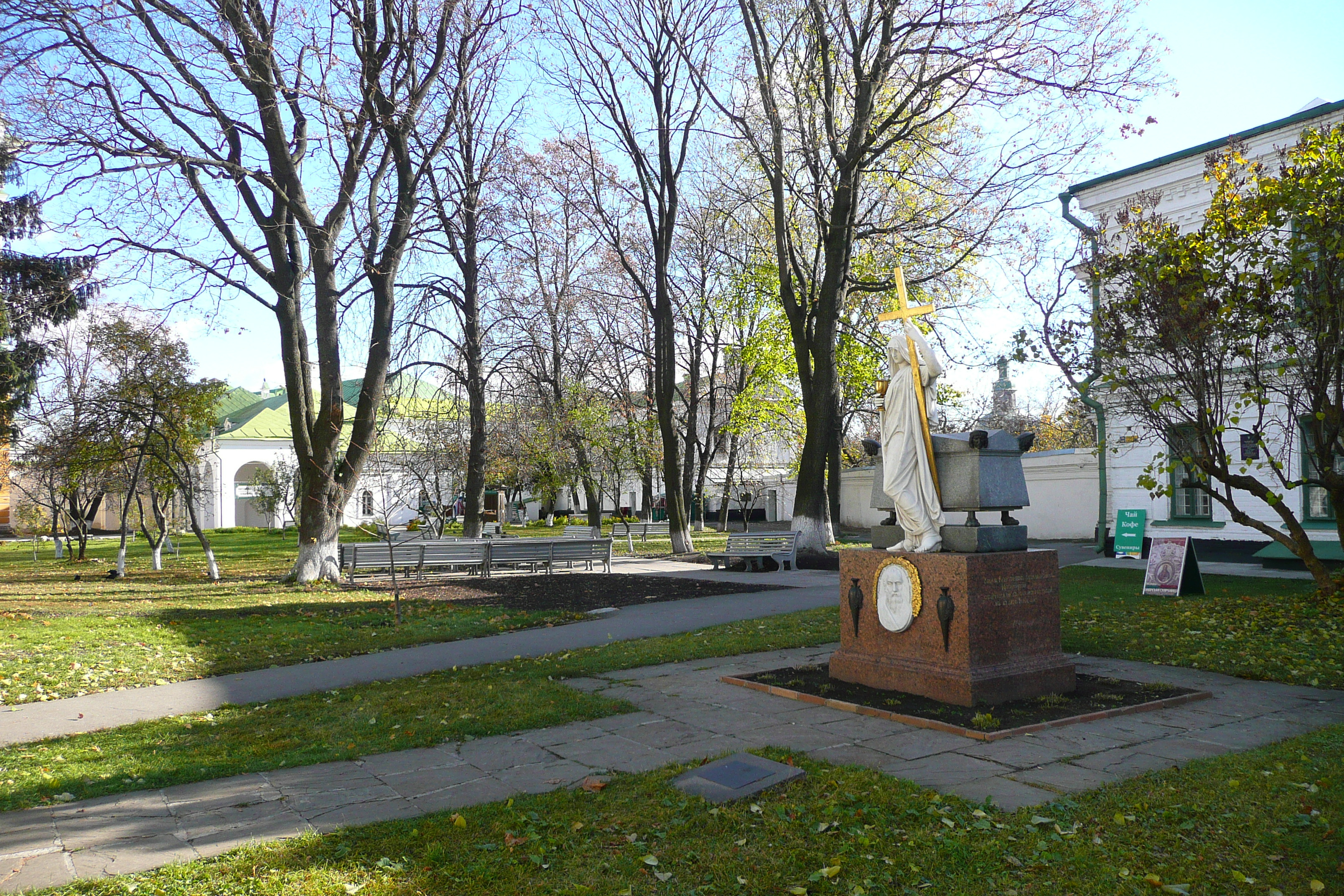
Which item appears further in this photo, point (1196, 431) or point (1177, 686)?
point (1196, 431)

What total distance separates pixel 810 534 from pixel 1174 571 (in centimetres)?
864

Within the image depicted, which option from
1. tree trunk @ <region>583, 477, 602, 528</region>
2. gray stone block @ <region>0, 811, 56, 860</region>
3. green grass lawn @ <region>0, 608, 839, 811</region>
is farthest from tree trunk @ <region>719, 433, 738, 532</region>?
gray stone block @ <region>0, 811, 56, 860</region>

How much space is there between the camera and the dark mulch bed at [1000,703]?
6340mm

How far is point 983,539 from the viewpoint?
277 inches

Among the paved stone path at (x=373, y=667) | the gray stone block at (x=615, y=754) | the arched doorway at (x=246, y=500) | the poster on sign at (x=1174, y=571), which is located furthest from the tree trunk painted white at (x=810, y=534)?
the arched doorway at (x=246, y=500)

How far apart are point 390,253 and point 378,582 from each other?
660cm

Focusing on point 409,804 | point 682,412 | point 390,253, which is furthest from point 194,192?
point 682,412

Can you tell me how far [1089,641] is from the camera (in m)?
9.66

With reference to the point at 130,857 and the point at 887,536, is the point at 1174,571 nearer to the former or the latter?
the point at 887,536

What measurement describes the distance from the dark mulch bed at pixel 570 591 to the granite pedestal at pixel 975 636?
6.88 m

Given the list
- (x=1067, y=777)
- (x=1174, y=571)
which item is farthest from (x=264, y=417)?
(x=1067, y=777)

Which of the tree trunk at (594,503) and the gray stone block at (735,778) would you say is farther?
the tree trunk at (594,503)

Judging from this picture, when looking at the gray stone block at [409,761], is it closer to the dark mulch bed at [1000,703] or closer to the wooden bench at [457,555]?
the dark mulch bed at [1000,703]

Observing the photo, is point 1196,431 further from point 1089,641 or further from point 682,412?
point 682,412
